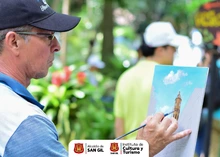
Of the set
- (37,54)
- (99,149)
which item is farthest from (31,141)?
(37,54)

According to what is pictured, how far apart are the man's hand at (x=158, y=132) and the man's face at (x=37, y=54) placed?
49cm

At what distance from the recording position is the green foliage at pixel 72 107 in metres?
7.16

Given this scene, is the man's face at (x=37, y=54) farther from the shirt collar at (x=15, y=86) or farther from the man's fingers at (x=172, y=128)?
the man's fingers at (x=172, y=128)

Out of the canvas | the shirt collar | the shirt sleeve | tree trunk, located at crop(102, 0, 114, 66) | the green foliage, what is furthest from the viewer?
tree trunk, located at crop(102, 0, 114, 66)

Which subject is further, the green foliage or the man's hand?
the green foliage

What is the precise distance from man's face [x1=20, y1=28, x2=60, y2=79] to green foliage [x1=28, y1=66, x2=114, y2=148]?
470 centimetres

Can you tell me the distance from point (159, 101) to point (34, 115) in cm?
84

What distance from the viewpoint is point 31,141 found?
1.98 metres

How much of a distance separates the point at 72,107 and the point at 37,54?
5.09 metres

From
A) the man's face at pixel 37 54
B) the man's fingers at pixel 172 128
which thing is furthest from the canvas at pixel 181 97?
the man's face at pixel 37 54

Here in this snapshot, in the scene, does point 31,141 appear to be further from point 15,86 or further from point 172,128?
point 172,128

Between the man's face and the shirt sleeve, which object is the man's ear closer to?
the man's face

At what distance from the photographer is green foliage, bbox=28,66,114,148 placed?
23.5 ft

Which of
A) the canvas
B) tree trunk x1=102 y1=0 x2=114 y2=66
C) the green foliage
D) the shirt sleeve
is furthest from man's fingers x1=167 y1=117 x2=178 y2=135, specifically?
tree trunk x1=102 y1=0 x2=114 y2=66
